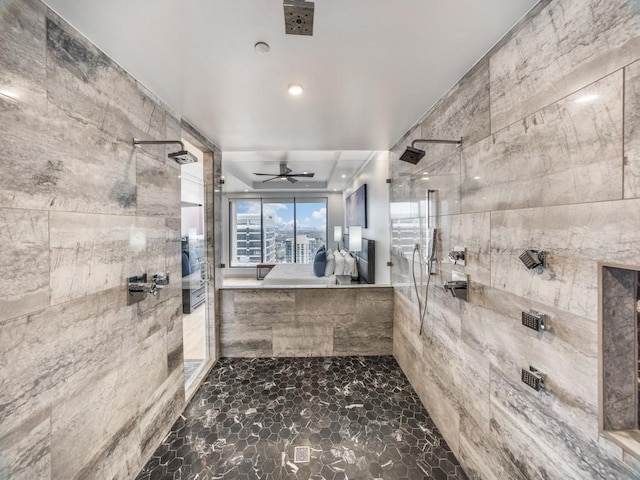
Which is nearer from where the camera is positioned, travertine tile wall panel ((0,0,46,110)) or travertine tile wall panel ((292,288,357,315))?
travertine tile wall panel ((0,0,46,110))

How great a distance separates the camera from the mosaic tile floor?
1.50 meters

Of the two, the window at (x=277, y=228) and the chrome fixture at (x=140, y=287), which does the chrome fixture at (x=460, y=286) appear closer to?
the chrome fixture at (x=140, y=287)

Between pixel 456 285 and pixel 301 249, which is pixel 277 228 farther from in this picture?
pixel 456 285

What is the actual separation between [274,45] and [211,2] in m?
0.31

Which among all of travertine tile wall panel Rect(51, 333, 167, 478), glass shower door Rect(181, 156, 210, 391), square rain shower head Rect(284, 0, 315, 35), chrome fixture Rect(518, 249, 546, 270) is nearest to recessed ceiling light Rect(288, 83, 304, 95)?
square rain shower head Rect(284, 0, 315, 35)

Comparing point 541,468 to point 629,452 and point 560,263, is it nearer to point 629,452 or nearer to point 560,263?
point 629,452

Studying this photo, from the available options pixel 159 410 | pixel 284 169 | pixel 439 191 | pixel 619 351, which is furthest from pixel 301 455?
pixel 284 169

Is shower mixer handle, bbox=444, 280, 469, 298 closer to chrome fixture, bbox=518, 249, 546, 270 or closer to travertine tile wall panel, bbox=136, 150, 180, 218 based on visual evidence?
chrome fixture, bbox=518, 249, 546, 270

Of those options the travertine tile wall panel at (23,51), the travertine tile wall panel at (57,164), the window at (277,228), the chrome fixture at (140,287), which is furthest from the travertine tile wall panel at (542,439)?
the window at (277,228)

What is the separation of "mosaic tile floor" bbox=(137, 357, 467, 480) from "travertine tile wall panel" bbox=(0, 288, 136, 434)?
0.90 m

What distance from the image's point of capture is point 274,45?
1198 mm

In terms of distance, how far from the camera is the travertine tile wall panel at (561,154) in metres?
0.75

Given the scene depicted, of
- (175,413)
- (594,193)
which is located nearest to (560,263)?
(594,193)

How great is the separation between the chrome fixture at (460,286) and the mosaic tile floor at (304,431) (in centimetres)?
108
